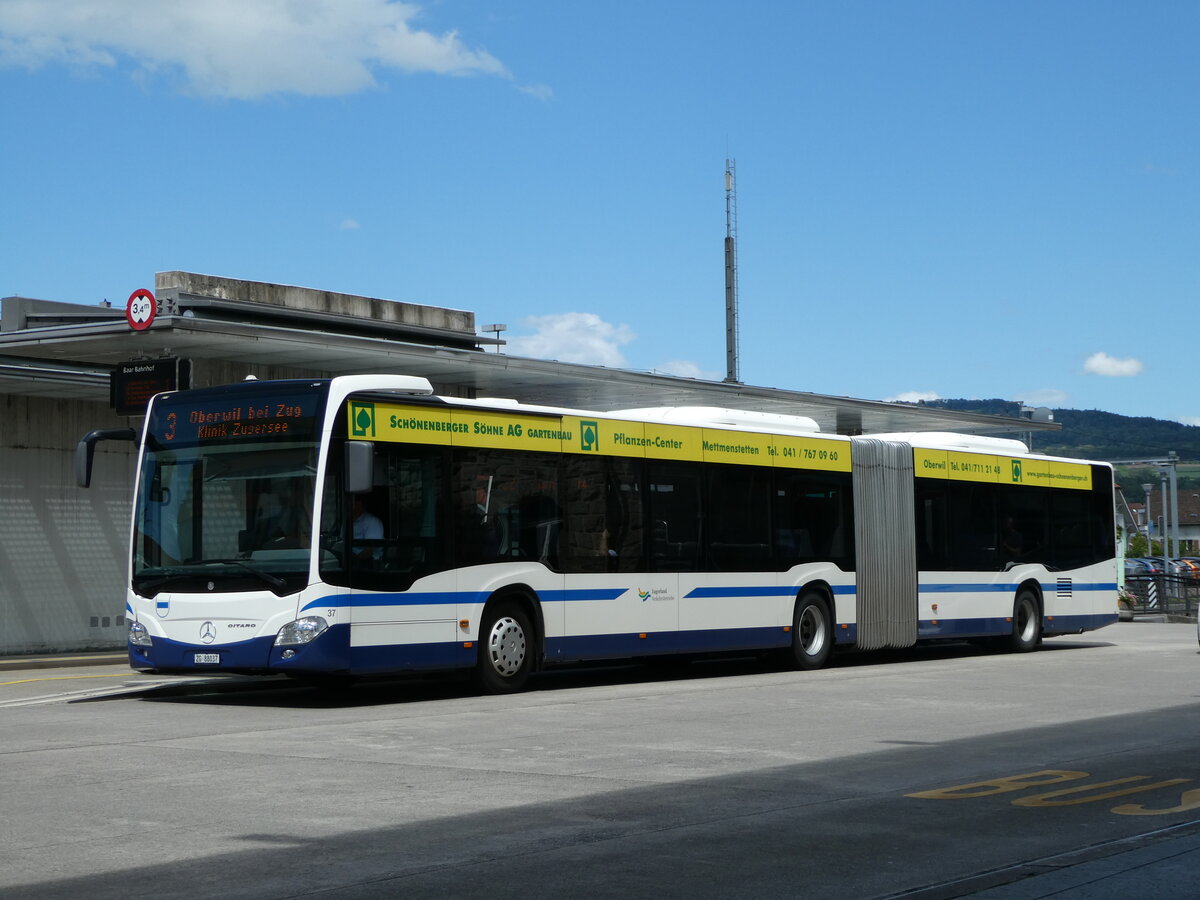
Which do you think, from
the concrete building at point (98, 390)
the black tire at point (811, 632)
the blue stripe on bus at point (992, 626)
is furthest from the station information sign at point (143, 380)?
the blue stripe on bus at point (992, 626)

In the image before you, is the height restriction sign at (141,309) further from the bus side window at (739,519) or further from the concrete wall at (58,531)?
the bus side window at (739,519)

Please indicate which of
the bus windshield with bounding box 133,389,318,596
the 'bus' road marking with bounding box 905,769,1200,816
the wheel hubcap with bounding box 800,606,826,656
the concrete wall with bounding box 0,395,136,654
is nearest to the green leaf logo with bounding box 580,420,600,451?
the bus windshield with bounding box 133,389,318,596

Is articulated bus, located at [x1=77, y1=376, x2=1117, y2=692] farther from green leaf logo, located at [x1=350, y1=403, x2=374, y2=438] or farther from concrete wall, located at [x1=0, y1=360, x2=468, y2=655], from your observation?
concrete wall, located at [x1=0, y1=360, x2=468, y2=655]

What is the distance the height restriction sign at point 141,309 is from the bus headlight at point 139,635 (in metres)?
5.80

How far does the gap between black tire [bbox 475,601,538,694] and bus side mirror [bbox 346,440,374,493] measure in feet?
7.70

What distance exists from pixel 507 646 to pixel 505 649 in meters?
0.04

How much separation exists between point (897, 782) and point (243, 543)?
23.8 feet

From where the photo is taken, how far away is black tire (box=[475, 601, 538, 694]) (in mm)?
16141

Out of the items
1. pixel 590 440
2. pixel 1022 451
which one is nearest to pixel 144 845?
pixel 590 440

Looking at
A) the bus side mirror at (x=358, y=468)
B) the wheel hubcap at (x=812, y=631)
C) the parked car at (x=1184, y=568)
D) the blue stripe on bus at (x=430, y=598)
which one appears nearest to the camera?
the bus side mirror at (x=358, y=468)

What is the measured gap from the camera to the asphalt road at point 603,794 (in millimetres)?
6816

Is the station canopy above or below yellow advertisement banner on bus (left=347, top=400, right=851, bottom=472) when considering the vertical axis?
above

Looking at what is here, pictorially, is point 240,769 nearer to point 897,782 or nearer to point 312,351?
point 897,782

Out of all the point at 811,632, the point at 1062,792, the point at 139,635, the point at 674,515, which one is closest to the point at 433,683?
the point at 674,515
